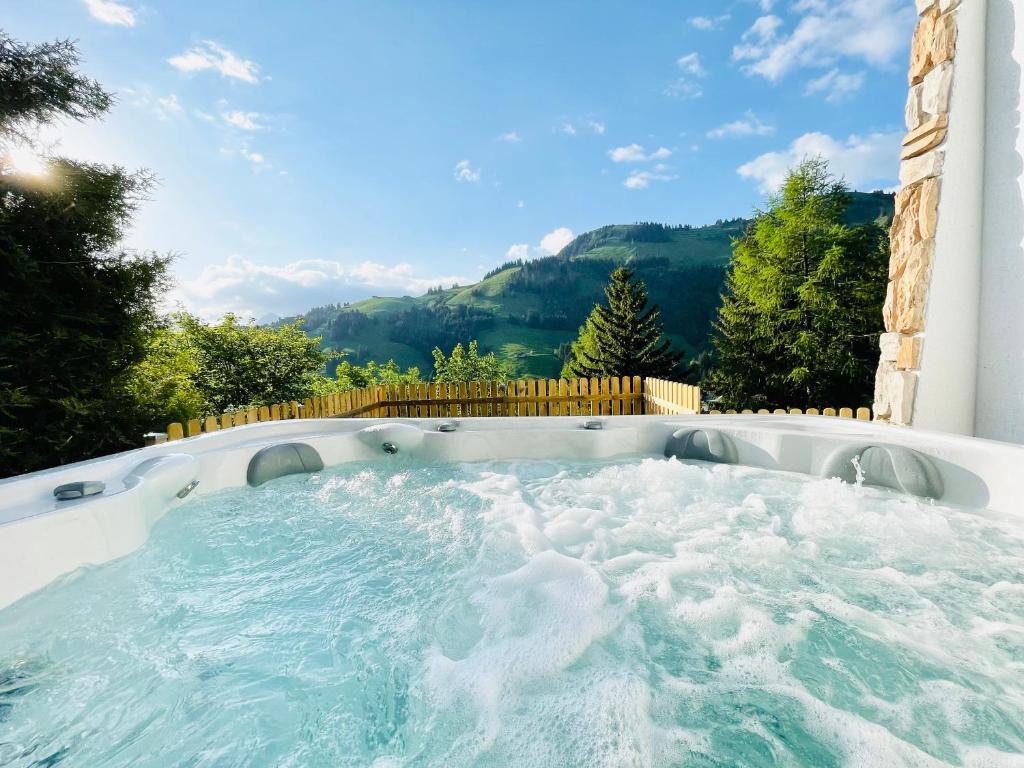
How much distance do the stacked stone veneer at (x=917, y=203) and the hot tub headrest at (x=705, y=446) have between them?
120 centimetres

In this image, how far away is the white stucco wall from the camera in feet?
8.55

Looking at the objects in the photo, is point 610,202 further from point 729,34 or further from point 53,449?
point 53,449

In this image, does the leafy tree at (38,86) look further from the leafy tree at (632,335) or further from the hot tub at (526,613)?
the leafy tree at (632,335)

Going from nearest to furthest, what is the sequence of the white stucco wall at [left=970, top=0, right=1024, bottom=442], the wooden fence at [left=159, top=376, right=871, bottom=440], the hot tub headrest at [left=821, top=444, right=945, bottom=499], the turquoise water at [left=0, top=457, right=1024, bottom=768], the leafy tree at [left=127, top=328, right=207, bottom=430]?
the turquoise water at [left=0, top=457, right=1024, bottom=768], the hot tub headrest at [left=821, top=444, right=945, bottom=499], the white stucco wall at [left=970, top=0, right=1024, bottom=442], the leafy tree at [left=127, top=328, right=207, bottom=430], the wooden fence at [left=159, top=376, right=871, bottom=440]

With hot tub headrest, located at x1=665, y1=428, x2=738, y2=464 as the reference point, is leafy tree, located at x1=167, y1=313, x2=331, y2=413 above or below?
above

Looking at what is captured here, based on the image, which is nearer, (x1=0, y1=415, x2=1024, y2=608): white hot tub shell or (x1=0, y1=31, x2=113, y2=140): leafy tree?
(x1=0, y1=415, x2=1024, y2=608): white hot tub shell

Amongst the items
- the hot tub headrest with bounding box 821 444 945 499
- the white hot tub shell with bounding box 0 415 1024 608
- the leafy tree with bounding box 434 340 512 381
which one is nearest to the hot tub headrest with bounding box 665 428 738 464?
the white hot tub shell with bounding box 0 415 1024 608

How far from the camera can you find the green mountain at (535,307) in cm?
5456

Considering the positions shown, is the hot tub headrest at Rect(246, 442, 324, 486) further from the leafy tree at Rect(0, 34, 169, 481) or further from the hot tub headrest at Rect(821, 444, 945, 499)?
the hot tub headrest at Rect(821, 444, 945, 499)

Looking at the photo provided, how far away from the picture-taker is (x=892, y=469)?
243 centimetres

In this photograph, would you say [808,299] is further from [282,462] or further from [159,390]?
[159,390]

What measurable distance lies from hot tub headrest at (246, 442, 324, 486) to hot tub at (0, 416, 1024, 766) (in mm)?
30

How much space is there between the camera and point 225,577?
181cm

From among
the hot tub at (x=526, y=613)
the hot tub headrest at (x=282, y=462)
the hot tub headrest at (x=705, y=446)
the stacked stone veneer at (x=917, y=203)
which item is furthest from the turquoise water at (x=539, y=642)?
the stacked stone veneer at (x=917, y=203)
